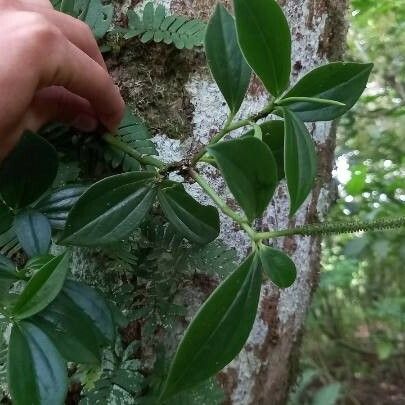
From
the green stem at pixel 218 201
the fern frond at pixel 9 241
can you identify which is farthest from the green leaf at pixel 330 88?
the fern frond at pixel 9 241

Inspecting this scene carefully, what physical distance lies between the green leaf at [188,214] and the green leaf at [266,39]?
14cm

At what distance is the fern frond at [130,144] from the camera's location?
63 centimetres

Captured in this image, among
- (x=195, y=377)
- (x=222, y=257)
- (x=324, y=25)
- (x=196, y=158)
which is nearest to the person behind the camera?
(x=195, y=377)

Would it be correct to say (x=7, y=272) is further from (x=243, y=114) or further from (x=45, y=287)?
(x=243, y=114)

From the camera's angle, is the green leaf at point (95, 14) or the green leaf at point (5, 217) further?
the green leaf at point (95, 14)

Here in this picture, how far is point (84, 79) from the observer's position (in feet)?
1.75

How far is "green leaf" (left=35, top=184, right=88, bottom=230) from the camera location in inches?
21.9

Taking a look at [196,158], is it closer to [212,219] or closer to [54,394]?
[212,219]

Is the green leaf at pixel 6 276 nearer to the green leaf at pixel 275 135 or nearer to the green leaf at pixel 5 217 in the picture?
the green leaf at pixel 5 217

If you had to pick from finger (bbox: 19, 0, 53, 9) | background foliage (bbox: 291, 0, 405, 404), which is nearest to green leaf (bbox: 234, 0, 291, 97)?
finger (bbox: 19, 0, 53, 9)

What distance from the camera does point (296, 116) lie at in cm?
48

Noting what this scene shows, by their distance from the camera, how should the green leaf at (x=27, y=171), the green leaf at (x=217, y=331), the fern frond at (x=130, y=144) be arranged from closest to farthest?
the green leaf at (x=217, y=331) → the green leaf at (x=27, y=171) → the fern frond at (x=130, y=144)

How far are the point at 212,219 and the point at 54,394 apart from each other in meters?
0.23

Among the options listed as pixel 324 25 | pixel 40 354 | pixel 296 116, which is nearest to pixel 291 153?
pixel 296 116
